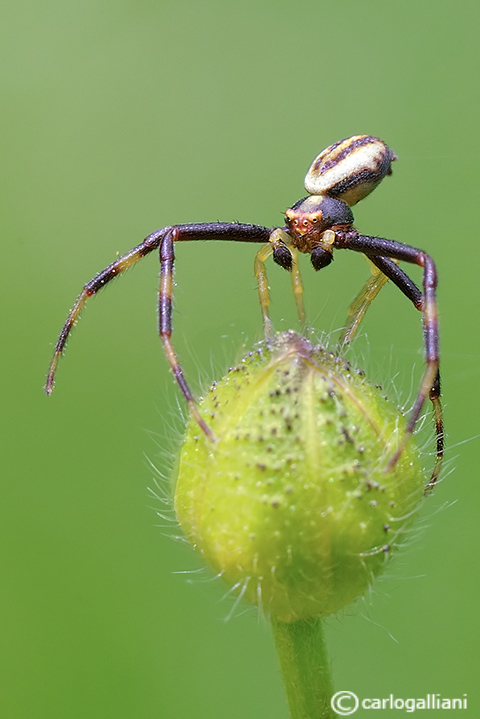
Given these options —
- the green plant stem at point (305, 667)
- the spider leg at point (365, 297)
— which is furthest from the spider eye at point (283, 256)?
the green plant stem at point (305, 667)

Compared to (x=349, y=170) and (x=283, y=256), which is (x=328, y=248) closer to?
(x=283, y=256)

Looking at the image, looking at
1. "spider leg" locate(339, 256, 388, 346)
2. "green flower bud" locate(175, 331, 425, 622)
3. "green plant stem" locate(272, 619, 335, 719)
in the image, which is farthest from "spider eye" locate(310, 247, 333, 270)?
"green plant stem" locate(272, 619, 335, 719)

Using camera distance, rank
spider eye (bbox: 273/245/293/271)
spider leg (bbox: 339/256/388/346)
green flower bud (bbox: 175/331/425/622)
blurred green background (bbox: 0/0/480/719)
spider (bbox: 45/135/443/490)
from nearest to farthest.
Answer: green flower bud (bbox: 175/331/425/622)
spider (bbox: 45/135/443/490)
spider leg (bbox: 339/256/388/346)
spider eye (bbox: 273/245/293/271)
blurred green background (bbox: 0/0/480/719)

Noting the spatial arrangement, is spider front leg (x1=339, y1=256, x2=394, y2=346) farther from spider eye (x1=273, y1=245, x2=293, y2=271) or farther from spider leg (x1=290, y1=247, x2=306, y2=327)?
spider eye (x1=273, y1=245, x2=293, y2=271)

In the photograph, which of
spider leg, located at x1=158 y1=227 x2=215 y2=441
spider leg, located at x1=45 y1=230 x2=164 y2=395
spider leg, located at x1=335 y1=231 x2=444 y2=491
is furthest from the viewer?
spider leg, located at x1=45 y1=230 x2=164 y2=395

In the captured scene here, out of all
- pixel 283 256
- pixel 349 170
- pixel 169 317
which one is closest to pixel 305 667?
pixel 169 317

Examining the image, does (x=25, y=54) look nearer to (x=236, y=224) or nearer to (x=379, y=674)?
(x=236, y=224)
